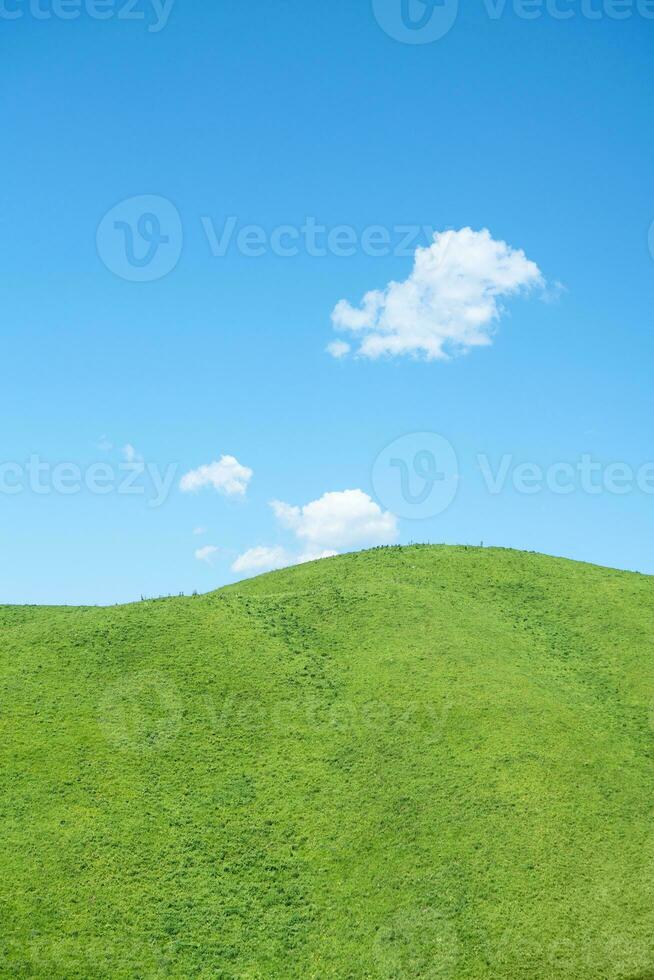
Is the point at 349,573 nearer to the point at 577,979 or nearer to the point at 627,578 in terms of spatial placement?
the point at 627,578

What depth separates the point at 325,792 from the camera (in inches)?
1213

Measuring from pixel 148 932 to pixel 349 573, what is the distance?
2538cm

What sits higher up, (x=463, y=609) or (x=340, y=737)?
(x=463, y=609)

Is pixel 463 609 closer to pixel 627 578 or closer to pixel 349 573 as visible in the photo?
pixel 349 573

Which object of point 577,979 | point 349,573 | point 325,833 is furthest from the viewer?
point 349,573

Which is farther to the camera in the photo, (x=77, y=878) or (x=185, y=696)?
(x=185, y=696)

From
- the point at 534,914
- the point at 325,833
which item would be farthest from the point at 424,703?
the point at 534,914

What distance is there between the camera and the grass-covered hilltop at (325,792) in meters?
25.2

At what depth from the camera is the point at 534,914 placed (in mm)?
26188

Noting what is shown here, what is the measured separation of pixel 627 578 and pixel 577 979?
30695 millimetres

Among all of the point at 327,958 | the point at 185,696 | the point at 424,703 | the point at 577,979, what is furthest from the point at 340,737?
the point at 577,979

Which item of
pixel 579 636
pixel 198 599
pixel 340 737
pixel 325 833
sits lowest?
pixel 325 833

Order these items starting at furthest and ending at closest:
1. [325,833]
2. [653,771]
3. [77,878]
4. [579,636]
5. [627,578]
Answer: [627,578] → [579,636] → [653,771] → [325,833] → [77,878]

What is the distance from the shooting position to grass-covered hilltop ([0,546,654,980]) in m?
25.2
